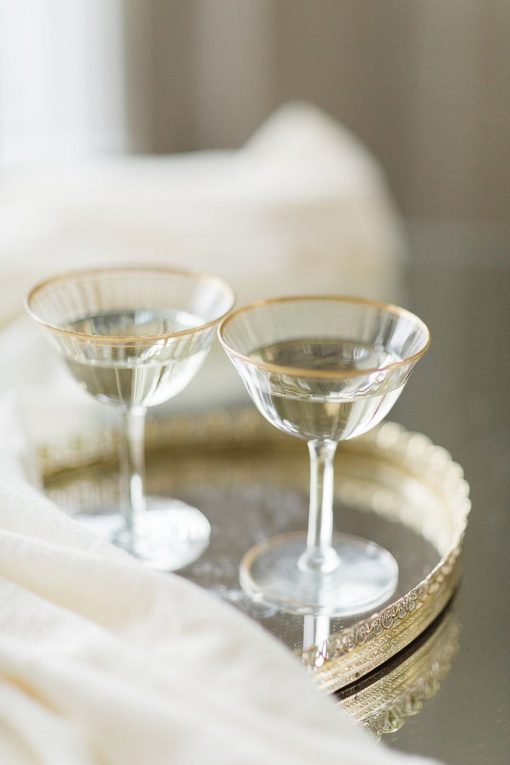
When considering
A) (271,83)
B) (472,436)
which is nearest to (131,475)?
(472,436)

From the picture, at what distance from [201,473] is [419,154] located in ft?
4.11

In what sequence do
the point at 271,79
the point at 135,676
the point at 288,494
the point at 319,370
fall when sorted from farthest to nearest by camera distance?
the point at 271,79 < the point at 288,494 < the point at 319,370 < the point at 135,676

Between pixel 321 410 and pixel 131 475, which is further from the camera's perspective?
pixel 131 475

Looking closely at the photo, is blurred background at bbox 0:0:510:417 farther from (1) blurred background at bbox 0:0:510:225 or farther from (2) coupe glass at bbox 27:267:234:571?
(2) coupe glass at bbox 27:267:234:571

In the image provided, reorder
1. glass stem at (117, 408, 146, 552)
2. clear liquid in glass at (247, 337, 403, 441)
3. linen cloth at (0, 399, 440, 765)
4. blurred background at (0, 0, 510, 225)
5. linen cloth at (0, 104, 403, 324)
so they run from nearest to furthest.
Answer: linen cloth at (0, 399, 440, 765), clear liquid in glass at (247, 337, 403, 441), glass stem at (117, 408, 146, 552), linen cloth at (0, 104, 403, 324), blurred background at (0, 0, 510, 225)

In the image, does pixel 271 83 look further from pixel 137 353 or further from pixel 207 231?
pixel 137 353

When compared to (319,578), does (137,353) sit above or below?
above

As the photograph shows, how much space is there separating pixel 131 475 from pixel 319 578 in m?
0.13

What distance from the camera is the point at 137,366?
0.54 metres

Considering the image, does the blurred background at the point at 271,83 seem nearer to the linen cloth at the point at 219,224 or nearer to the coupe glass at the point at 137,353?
the linen cloth at the point at 219,224

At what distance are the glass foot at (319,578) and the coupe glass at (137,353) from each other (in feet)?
0.14

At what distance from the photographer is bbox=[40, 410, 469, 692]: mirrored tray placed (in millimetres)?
518

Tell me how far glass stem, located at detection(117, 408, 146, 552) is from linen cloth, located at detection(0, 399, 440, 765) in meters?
0.12

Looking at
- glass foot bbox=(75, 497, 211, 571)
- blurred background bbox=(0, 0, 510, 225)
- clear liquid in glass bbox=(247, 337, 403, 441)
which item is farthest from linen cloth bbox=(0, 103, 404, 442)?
blurred background bbox=(0, 0, 510, 225)
